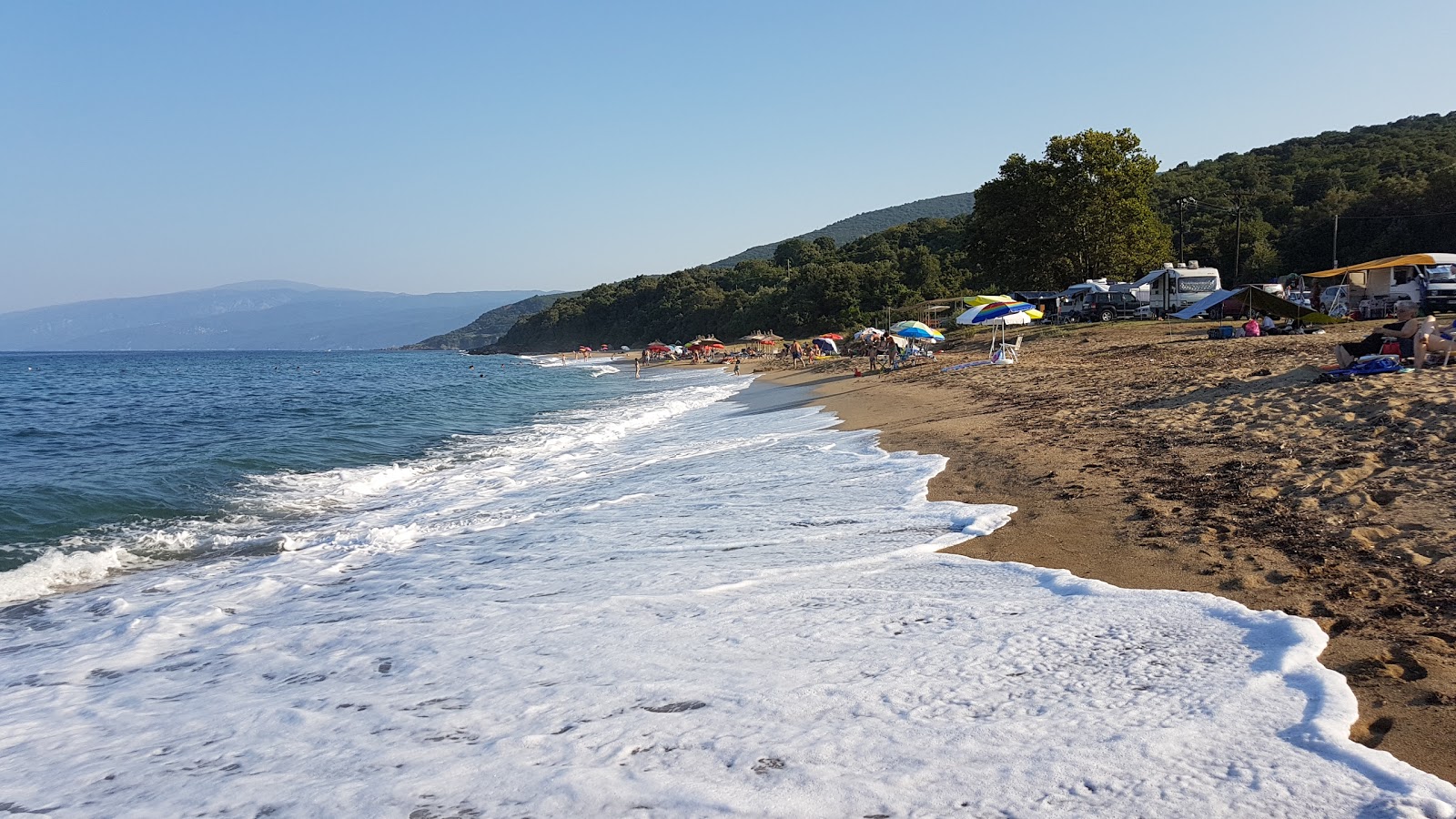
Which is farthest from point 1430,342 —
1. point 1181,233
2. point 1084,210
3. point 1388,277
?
point 1181,233

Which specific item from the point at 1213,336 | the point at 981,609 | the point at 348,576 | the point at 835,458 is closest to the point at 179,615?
the point at 348,576

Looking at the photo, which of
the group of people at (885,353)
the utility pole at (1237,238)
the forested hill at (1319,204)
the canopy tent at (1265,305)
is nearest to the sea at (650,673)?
the canopy tent at (1265,305)

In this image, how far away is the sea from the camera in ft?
10.9

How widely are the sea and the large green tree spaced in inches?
1322

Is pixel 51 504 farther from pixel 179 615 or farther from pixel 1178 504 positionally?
pixel 1178 504

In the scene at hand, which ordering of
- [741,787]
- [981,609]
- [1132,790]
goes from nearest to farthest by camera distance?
[1132,790], [741,787], [981,609]

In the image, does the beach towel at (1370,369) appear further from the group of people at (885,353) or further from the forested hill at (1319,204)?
the forested hill at (1319,204)

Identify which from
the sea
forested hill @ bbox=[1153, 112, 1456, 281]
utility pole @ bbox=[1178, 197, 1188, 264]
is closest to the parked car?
utility pole @ bbox=[1178, 197, 1188, 264]

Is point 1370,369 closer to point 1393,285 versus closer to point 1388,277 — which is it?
point 1393,285

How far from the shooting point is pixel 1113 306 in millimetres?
32531

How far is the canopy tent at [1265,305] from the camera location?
19953 mm

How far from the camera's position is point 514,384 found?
41.5 m

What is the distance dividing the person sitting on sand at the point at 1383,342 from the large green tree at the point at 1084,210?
97.6 feet

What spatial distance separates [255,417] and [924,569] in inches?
929
